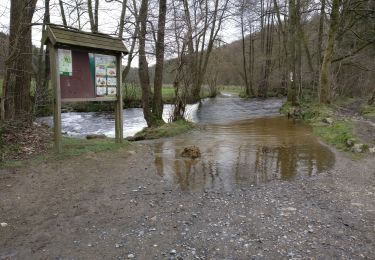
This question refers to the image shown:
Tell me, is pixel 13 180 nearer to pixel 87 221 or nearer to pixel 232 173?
pixel 87 221

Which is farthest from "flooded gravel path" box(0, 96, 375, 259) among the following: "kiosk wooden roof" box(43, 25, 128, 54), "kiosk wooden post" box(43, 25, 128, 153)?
"kiosk wooden roof" box(43, 25, 128, 54)

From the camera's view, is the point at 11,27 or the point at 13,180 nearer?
the point at 13,180

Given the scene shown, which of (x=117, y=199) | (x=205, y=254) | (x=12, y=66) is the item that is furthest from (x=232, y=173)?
(x=12, y=66)

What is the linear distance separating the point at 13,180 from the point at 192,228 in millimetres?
3122

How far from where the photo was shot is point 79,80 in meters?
6.71

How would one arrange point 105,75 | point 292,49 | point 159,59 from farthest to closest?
point 292,49, point 159,59, point 105,75

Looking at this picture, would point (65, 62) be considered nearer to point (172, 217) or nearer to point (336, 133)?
point (172, 217)

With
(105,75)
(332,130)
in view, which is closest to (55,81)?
(105,75)

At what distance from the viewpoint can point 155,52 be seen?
475 inches

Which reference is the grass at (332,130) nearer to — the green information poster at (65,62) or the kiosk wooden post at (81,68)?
the kiosk wooden post at (81,68)

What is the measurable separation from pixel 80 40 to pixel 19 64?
2.04 metres

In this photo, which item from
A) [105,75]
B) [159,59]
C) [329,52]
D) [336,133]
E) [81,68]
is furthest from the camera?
[329,52]

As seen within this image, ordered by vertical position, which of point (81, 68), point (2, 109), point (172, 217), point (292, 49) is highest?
point (292, 49)

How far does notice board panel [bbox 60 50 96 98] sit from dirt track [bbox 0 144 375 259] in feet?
5.44
